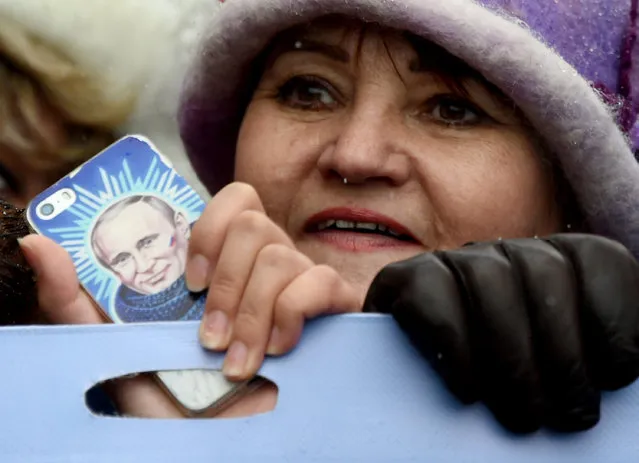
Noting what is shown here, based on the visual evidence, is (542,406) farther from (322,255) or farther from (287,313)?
(322,255)

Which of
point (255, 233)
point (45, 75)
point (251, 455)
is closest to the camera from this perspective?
point (251, 455)

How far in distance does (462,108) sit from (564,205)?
0.16 m

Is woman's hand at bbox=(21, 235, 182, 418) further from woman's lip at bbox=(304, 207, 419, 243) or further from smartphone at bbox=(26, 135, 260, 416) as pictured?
woman's lip at bbox=(304, 207, 419, 243)

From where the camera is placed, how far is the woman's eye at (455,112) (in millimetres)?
943

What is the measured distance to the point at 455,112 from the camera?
95 cm

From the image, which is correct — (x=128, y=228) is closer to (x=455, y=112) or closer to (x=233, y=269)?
(x=233, y=269)

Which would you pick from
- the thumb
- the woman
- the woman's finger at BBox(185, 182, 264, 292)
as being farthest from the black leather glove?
the thumb

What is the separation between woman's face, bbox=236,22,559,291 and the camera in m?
0.89

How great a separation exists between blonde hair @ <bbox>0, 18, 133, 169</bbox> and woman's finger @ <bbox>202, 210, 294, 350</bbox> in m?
0.55

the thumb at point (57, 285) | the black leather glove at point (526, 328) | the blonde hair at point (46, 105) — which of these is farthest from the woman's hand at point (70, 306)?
the blonde hair at point (46, 105)

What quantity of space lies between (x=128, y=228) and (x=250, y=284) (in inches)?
6.4

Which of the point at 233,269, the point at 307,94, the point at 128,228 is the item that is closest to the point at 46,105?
the point at 307,94

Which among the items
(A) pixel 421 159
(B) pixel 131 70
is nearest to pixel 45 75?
(B) pixel 131 70

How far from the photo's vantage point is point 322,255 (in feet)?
2.96
